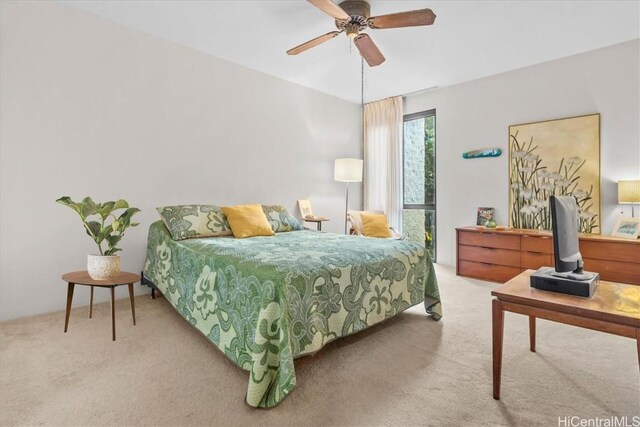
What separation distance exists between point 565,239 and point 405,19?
71.3 inches

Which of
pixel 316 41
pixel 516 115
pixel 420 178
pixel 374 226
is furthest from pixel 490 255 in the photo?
pixel 316 41

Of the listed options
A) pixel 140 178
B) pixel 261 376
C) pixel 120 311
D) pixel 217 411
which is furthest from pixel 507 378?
pixel 140 178

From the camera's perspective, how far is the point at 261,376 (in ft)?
5.36

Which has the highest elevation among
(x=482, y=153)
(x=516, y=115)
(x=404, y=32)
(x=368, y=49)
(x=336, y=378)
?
(x=404, y=32)

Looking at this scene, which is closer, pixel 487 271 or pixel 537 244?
pixel 537 244

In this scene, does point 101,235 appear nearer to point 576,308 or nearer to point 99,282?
point 99,282

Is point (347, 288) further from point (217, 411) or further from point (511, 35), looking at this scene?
point (511, 35)

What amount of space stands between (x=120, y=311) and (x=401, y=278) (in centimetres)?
241

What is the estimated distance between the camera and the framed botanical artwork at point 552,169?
12.0 feet

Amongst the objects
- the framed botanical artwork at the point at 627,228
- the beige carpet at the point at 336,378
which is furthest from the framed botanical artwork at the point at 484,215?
the beige carpet at the point at 336,378

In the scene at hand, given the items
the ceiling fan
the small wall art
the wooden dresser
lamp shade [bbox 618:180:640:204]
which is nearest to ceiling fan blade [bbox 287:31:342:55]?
the ceiling fan

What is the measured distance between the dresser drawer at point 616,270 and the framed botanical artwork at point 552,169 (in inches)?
19.6

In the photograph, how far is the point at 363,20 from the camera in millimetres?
2662

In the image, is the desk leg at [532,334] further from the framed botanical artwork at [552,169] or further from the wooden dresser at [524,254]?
the framed botanical artwork at [552,169]
